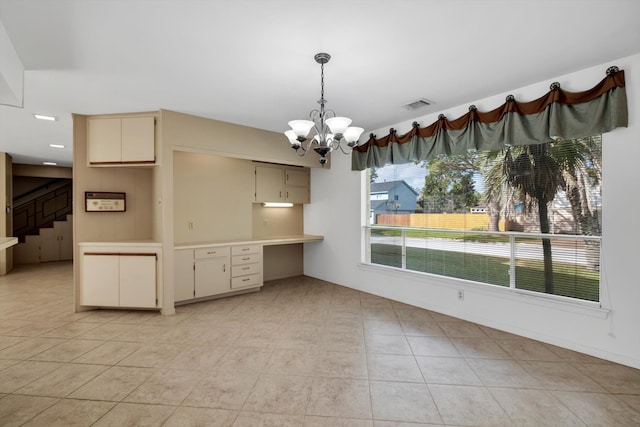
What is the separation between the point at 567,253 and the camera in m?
3.06

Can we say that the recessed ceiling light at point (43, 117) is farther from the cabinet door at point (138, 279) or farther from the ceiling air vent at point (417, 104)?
the ceiling air vent at point (417, 104)

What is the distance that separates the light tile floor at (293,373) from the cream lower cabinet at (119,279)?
199 mm

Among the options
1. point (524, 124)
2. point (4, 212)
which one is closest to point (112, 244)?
point (4, 212)

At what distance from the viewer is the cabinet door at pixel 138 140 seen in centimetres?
391

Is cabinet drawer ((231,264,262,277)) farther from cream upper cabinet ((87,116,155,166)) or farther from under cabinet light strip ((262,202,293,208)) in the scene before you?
cream upper cabinet ((87,116,155,166))

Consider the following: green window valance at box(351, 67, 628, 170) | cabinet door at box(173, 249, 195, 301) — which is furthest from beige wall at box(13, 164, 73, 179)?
green window valance at box(351, 67, 628, 170)

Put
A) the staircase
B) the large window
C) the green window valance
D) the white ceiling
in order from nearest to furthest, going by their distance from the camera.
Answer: the white ceiling → the green window valance → the large window → the staircase

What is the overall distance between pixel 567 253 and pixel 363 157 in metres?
2.90

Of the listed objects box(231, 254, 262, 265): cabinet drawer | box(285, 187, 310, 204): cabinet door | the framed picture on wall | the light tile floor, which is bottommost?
the light tile floor

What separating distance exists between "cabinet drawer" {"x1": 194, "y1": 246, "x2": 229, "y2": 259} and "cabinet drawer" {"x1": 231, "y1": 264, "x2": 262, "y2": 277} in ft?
0.92

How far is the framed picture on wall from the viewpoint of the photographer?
161 inches

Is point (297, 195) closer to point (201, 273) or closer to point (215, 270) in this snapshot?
point (215, 270)

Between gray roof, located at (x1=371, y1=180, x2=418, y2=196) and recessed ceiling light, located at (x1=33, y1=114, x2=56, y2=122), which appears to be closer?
recessed ceiling light, located at (x1=33, y1=114, x2=56, y2=122)

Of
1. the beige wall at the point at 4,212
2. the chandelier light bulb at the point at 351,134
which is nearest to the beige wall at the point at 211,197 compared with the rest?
the chandelier light bulb at the point at 351,134
